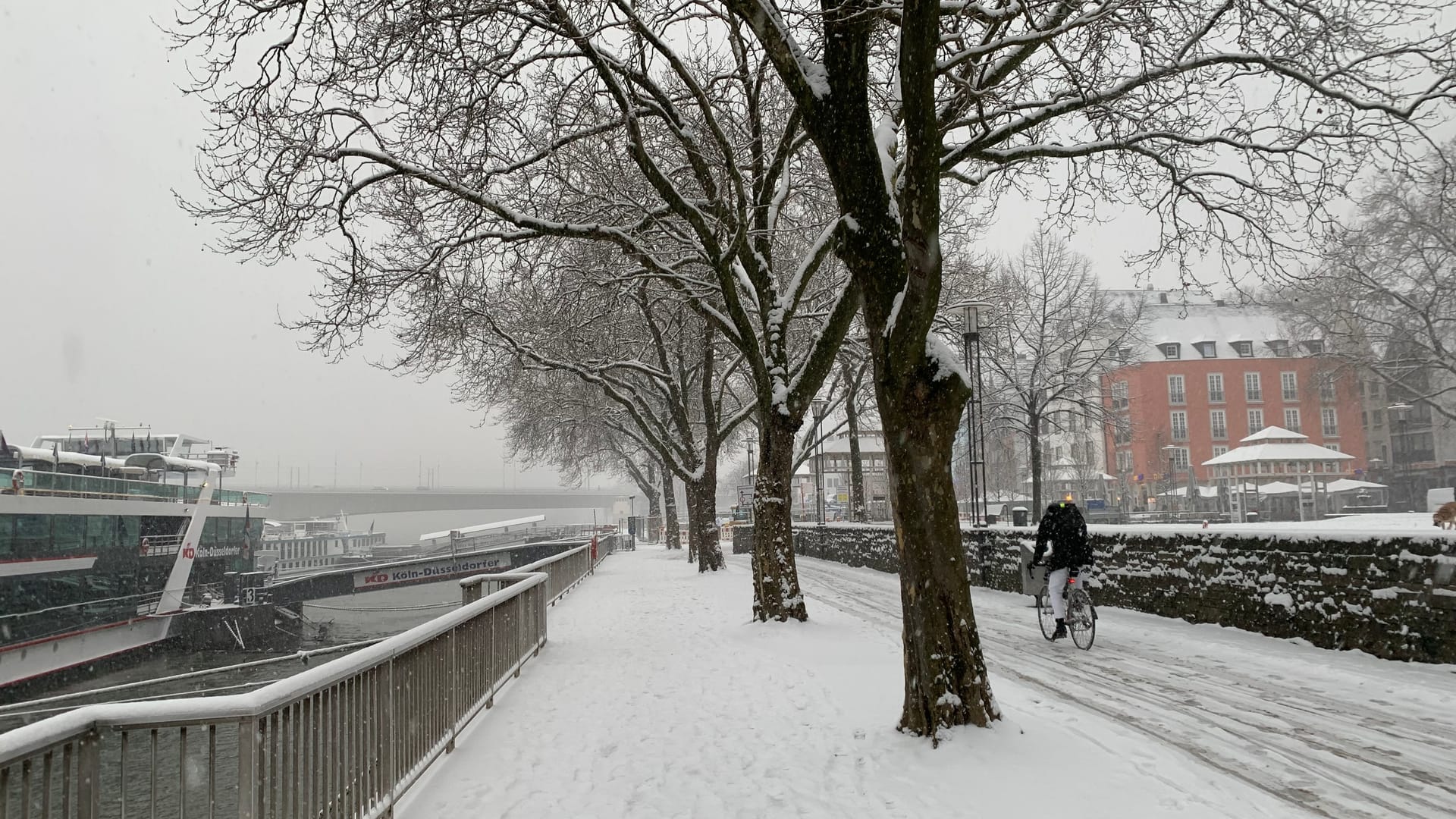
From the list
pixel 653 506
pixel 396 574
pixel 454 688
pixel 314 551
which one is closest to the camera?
pixel 454 688

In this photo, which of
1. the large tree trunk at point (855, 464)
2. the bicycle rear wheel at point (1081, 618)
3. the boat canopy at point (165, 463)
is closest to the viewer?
the bicycle rear wheel at point (1081, 618)

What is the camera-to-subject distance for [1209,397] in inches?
2675

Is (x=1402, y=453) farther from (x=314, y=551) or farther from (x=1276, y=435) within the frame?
(x=314, y=551)

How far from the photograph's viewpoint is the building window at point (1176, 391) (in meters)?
68.0

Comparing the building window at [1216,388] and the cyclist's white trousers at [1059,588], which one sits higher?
the building window at [1216,388]

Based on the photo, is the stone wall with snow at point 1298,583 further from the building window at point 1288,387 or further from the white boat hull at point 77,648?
the building window at point 1288,387

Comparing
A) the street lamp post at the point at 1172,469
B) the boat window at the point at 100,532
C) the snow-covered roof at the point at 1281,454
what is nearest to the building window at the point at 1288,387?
the street lamp post at the point at 1172,469

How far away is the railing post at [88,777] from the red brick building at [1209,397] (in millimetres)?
69488

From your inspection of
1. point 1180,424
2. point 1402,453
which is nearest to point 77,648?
point 1180,424

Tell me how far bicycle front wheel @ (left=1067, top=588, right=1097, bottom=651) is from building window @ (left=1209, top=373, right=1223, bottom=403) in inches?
2656

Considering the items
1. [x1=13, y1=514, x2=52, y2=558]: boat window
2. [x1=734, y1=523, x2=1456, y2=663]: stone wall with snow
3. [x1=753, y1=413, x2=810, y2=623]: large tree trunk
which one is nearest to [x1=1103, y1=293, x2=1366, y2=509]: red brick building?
[x1=734, y1=523, x2=1456, y2=663]: stone wall with snow

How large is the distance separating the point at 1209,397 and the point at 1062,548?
222ft

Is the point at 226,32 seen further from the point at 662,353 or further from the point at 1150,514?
the point at 1150,514

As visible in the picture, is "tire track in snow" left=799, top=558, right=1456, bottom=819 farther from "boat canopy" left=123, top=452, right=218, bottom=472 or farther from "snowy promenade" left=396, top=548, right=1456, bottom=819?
"boat canopy" left=123, top=452, right=218, bottom=472
